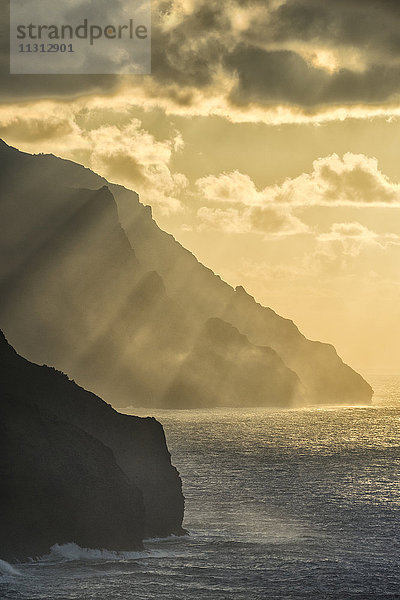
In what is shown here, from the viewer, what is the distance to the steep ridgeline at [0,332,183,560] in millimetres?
49375

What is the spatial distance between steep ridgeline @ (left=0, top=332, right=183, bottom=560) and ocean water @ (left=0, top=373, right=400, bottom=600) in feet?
4.79

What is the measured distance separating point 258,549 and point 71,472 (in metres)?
16.0

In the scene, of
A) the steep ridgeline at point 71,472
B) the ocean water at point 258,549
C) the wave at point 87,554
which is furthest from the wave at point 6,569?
the wave at point 87,554

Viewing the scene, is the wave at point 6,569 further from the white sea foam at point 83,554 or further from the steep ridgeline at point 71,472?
the white sea foam at point 83,554

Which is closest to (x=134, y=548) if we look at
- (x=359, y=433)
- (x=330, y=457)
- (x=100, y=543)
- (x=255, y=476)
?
(x=100, y=543)

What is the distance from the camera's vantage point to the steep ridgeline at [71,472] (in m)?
49.4

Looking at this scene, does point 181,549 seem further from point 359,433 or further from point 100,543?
point 359,433

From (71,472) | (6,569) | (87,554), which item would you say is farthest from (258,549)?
(6,569)

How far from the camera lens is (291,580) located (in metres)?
48.1

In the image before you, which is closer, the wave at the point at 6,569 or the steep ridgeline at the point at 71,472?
the wave at the point at 6,569

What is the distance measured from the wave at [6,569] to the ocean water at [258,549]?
126mm

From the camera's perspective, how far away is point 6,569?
4609 cm

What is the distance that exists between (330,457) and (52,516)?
89985 mm

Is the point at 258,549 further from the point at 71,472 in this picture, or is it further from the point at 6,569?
the point at 6,569
